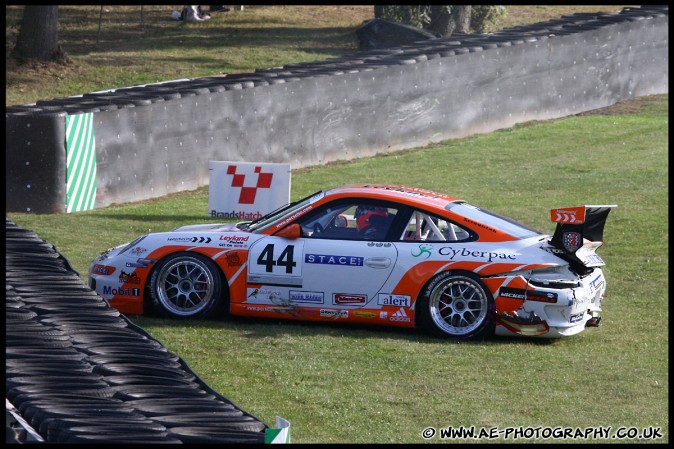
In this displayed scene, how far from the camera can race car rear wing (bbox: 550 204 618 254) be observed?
10.6 meters

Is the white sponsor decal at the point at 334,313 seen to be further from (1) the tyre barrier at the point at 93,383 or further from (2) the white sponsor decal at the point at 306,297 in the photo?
(1) the tyre barrier at the point at 93,383

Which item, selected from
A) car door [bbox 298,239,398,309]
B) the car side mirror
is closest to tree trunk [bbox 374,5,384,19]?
the car side mirror

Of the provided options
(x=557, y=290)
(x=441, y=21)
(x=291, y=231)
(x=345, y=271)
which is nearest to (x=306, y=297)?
(x=345, y=271)

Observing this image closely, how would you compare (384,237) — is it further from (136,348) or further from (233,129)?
(233,129)

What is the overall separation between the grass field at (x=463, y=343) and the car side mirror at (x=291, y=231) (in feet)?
2.83

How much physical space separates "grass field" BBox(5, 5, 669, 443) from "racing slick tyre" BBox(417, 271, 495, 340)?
0.51ft

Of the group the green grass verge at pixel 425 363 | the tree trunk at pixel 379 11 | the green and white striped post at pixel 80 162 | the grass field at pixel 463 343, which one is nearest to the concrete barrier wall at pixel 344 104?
the green and white striped post at pixel 80 162

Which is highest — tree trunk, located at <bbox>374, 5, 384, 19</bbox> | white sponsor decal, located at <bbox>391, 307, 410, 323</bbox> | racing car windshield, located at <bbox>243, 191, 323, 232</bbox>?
tree trunk, located at <bbox>374, 5, 384, 19</bbox>

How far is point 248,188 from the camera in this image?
16.7 m

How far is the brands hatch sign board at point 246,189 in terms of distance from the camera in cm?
1641

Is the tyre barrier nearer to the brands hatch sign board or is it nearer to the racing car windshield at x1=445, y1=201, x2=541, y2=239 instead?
the racing car windshield at x1=445, y1=201, x2=541, y2=239

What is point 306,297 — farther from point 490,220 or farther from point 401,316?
point 490,220

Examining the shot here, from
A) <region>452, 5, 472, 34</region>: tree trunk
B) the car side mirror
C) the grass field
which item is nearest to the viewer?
the grass field

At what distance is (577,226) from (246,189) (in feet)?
22.9
